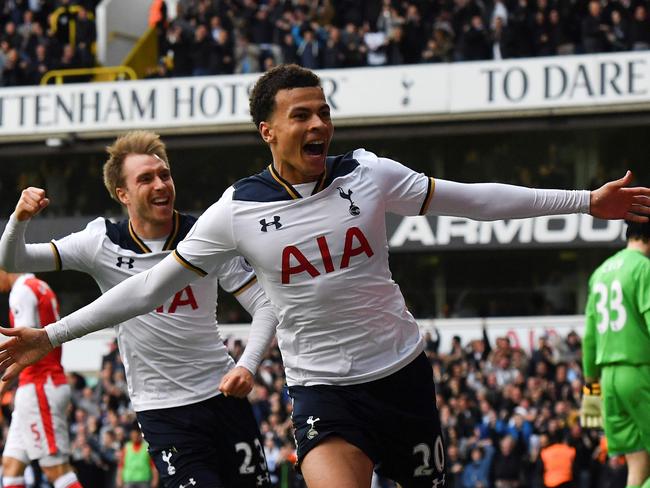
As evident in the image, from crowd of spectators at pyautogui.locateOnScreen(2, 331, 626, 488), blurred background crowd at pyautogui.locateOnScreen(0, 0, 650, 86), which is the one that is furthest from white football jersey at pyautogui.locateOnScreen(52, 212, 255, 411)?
blurred background crowd at pyautogui.locateOnScreen(0, 0, 650, 86)

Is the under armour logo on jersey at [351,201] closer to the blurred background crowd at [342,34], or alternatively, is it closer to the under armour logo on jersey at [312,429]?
the under armour logo on jersey at [312,429]

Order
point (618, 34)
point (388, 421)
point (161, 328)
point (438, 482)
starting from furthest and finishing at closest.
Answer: point (618, 34)
point (161, 328)
point (438, 482)
point (388, 421)

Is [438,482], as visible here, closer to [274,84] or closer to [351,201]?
[351,201]

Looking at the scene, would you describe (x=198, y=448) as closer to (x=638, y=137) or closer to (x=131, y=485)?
(x=131, y=485)

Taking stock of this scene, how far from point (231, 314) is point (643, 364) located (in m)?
18.5

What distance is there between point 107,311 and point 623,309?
417 centimetres

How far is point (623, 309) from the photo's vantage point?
28.1ft

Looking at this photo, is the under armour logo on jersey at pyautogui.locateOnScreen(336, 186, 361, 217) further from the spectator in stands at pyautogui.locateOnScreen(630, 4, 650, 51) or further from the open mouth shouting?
the spectator in stands at pyautogui.locateOnScreen(630, 4, 650, 51)

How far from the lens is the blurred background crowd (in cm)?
2461

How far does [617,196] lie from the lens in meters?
5.48

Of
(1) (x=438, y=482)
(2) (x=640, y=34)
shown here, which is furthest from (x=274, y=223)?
(2) (x=640, y=34)

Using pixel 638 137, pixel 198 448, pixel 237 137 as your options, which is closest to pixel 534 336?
pixel 638 137

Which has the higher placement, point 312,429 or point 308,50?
point 308,50

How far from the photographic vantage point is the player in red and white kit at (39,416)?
984cm
